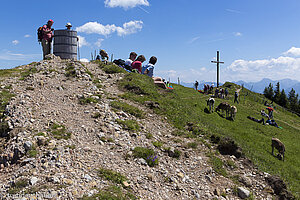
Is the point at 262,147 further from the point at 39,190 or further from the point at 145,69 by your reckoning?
the point at 39,190

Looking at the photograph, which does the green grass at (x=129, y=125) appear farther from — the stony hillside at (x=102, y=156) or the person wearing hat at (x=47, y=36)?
the person wearing hat at (x=47, y=36)

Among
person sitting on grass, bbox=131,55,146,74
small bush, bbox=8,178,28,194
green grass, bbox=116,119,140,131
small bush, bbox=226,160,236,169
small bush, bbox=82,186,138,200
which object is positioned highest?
person sitting on grass, bbox=131,55,146,74

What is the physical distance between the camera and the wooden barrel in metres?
21.7

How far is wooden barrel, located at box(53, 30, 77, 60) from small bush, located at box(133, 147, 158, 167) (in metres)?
16.5

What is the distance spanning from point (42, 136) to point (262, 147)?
19.0m

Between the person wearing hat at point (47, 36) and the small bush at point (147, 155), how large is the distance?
59.3 ft

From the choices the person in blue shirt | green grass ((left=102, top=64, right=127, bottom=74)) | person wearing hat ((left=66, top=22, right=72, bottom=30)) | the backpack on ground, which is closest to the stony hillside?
green grass ((left=102, top=64, right=127, bottom=74))

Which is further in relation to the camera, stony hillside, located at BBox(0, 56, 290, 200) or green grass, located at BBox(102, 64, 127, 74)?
green grass, located at BBox(102, 64, 127, 74)

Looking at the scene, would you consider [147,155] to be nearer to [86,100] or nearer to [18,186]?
[18,186]

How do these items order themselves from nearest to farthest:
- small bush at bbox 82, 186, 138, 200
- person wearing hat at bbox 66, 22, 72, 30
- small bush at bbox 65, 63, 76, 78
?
small bush at bbox 82, 186, 138, 200, small bush at bbox 65, 63, 76, 78, person wearing hat at bbox 66, 22, 72, 30

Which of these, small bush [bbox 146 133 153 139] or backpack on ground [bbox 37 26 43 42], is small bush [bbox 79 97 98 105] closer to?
small bush [bbox 146 133 153 139]

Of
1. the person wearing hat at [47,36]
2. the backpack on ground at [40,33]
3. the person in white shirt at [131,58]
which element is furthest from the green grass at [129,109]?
the backpack on ground at [40,33]

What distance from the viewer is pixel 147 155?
1005 centimetres

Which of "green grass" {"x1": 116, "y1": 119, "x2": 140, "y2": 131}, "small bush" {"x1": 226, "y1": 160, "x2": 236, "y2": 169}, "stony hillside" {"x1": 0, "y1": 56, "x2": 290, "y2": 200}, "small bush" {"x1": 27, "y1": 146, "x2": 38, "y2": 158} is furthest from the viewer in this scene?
"green grass" {"x1": 116, "y1": 119, "x2": 140, "y2": 131}
